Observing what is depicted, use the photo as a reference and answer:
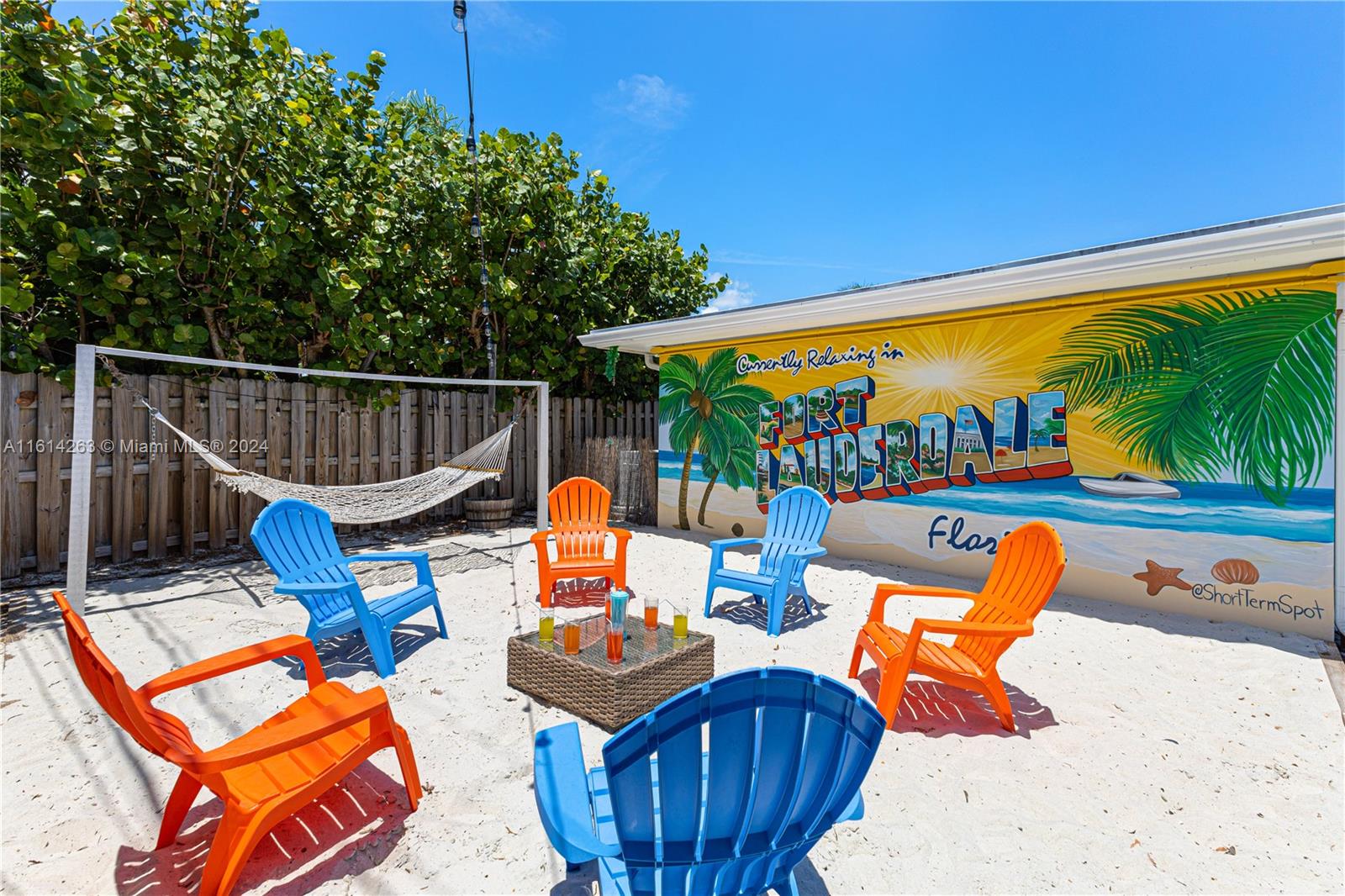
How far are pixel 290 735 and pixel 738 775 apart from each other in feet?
4.33

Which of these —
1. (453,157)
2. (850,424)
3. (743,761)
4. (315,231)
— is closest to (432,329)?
(315,231)

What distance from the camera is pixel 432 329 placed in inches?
329

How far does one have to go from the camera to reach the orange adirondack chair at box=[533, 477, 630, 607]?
14.7ft

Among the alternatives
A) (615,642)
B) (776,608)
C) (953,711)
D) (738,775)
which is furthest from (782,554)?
(738,775)


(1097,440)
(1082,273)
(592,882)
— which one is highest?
(1082,273)

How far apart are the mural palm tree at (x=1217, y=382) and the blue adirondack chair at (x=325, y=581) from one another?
5.29 metres

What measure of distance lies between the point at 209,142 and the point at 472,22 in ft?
10.3

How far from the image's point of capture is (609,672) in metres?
2.68

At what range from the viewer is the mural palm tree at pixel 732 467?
7.20 m

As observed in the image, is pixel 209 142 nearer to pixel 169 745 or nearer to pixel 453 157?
pixel 453 157

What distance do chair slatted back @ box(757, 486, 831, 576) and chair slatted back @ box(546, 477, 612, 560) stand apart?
135 centimetres

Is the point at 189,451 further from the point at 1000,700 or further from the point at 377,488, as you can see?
the point at 1000,700

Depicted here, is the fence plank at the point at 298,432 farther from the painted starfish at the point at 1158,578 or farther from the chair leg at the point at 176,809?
the painted starfish at the point at 1158,578

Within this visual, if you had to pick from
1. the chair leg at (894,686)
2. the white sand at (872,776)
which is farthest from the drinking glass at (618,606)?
the chair leg at (894,686)
